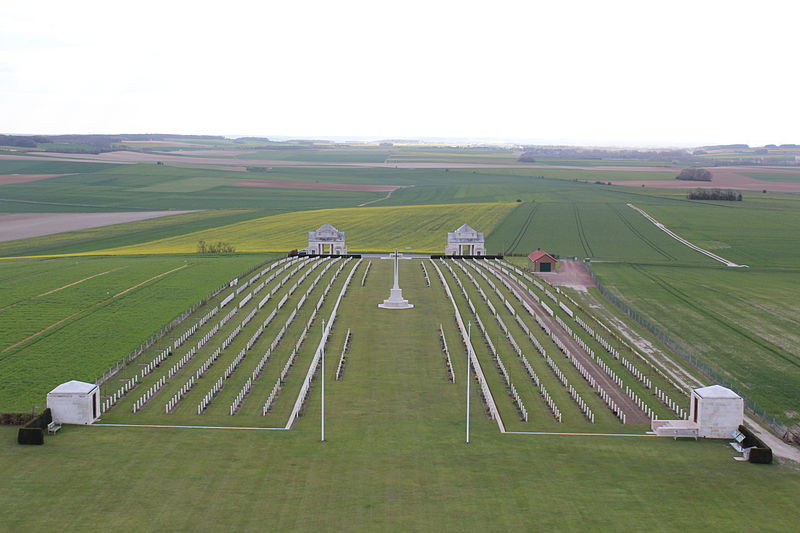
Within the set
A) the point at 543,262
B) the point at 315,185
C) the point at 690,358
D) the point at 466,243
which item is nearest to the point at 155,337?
the point at 690,358

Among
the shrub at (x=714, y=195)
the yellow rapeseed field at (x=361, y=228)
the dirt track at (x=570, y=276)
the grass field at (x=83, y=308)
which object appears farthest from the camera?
the shrub at (x=714, y=195)

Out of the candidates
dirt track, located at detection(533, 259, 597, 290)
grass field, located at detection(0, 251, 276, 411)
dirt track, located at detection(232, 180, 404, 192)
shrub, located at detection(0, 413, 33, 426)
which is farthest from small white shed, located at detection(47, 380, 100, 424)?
dirt track, located at detection(232, 180, 404, 192)

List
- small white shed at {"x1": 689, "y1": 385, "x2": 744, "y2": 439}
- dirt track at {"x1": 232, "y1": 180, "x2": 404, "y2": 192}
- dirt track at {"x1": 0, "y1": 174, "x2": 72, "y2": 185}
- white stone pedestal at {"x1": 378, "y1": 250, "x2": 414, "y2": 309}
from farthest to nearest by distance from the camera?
1. dirt track at {"x1": 232, "y1": 180, "x2": 404, "y2": 192}
2. dirt track at {"x1": 0, "y1": 174, "x2": 72, "y2": 185}
3. white stone pedestal at {"x1": 378, "y1": 250, "x2": 414, "y2": 309}
4. small white shed at {"x1": 689, "y1": 385, "x2": 744, "y2": 439}

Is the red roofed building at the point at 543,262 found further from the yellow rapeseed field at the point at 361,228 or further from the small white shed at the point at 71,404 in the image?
the small white shed at the point at 71,404

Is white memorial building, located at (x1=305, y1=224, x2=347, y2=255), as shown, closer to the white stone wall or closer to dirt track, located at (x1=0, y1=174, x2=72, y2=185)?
the white stone wall

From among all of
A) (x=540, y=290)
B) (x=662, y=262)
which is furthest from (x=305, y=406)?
(x=662, y=262)

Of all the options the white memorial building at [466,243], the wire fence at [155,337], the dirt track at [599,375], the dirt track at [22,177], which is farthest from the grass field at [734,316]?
the dirt track at [22,177]
